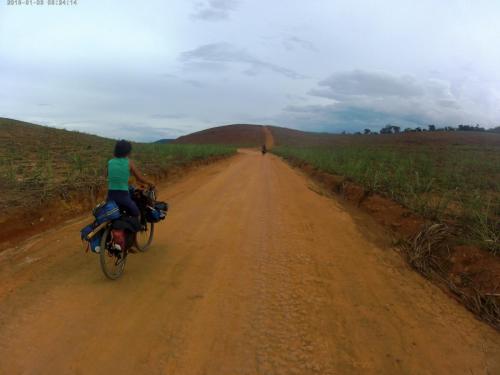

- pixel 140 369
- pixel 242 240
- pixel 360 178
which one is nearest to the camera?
pixel 140 369

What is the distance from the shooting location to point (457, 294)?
15.1ft

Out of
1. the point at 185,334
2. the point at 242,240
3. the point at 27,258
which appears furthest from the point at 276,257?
the point at 27,258

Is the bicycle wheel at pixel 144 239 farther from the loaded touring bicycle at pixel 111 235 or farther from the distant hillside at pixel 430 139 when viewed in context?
the distant hillside at pixel 430 139

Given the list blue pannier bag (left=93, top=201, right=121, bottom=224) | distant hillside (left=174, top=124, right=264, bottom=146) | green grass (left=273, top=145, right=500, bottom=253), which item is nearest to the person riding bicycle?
blue pannier bag (left=93, top=201, right=121, bottom=224)

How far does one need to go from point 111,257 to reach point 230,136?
106m

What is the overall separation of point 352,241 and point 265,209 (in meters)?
2.56

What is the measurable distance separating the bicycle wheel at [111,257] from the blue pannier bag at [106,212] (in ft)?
0.58

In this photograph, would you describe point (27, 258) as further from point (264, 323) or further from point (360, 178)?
point (360, 178)

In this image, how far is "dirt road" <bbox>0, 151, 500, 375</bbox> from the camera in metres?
3.06

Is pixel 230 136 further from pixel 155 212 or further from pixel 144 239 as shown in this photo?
pixel 155 212

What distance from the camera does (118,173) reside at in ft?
15.7

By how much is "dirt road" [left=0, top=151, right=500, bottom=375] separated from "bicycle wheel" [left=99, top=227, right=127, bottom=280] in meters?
0.18

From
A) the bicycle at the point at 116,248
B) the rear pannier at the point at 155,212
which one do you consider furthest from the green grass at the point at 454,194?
the bicycle at the point at 116,248

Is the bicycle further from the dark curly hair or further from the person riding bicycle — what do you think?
the dark curly hair
